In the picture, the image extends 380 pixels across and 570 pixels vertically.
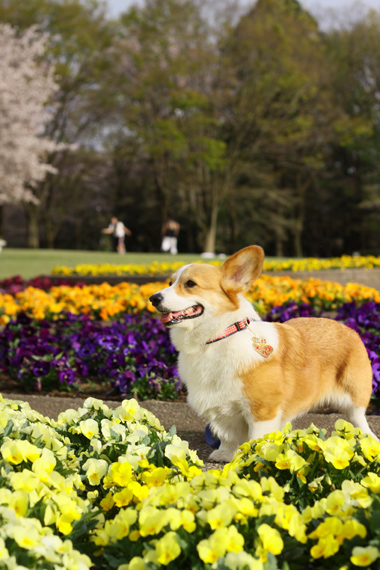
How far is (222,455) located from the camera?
3029 mm

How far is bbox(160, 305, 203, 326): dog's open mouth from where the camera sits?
2814mm

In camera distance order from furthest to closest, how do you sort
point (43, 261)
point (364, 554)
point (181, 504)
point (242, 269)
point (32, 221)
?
1. point (32, 221)
2. point (43, 261)
3. point (242, 269)
4. point (181, 504)
5. point (364, 554)

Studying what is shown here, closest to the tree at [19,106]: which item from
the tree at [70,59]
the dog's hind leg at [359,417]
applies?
the tree at [70,59]

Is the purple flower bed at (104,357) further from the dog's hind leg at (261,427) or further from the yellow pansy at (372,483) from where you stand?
the yellow pansy at (372,483)

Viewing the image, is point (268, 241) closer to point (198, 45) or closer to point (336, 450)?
point (198, 45)

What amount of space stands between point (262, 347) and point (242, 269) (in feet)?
1.39

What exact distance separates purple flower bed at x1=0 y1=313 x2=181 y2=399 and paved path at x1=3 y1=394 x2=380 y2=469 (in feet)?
1.38

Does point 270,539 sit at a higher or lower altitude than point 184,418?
higher

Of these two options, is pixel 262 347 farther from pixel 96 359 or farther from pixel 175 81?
pixel 175 81

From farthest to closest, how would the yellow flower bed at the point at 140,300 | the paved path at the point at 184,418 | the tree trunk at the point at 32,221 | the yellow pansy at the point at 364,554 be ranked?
1. the tree trunk at the point at 32,221
2. the yellow flower bed at the point at 140,300
3. the paved path at the point at 184,418
4. the yellow pansy at the point at 364,554

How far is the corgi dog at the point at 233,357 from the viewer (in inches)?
111

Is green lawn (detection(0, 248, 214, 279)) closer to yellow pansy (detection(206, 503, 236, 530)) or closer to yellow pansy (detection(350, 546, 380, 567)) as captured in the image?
yellow pansy (detection(206, 503, 236, 530))

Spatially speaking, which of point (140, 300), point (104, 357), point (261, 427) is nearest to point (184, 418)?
point (261, 427)

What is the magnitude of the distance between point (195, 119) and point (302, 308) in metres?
22.3
